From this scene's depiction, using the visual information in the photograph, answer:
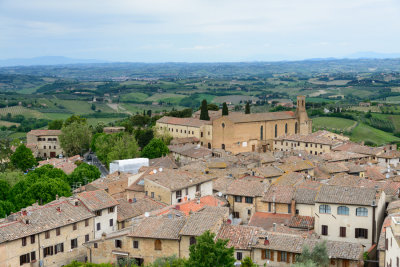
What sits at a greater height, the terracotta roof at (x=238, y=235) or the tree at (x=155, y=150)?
the terracotta roof at (x=238, y=235)

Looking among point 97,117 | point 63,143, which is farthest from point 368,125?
point 97,117

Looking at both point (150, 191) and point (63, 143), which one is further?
point (63, 143)

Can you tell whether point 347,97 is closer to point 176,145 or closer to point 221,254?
point 176,145

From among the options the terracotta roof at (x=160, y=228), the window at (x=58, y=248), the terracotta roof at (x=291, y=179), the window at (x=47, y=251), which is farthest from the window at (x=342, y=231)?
the window at (x=47, y=251)

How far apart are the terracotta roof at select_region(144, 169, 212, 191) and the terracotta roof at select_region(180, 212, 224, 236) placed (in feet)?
31.6

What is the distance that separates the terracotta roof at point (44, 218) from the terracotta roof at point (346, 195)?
14211mm

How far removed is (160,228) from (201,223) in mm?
2296

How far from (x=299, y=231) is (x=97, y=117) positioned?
425ft

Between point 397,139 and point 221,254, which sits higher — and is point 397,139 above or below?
below

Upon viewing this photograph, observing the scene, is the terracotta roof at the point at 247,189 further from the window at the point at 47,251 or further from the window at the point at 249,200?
the window at the point at 47,251

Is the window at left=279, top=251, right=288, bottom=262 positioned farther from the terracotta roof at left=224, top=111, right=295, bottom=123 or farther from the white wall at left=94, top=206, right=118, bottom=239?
the terracotta roof at left=224, top=111, right=295, bottom=123

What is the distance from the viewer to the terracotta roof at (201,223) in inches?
1000

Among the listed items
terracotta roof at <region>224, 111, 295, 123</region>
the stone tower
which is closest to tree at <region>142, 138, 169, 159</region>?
terracotta roof at <region>224, 111, 295, 123</region>

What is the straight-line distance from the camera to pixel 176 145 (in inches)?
2950
